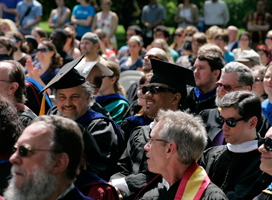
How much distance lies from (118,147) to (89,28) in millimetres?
9959

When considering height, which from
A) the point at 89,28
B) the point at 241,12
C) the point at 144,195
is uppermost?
the point at 144,195

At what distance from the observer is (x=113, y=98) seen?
6.50 meters

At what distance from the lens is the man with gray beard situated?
2.77 meters

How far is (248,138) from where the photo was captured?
13.0ft

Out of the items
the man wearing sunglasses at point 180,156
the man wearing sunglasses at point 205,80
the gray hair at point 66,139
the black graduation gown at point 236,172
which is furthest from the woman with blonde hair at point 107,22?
the gray hair at point 66,139

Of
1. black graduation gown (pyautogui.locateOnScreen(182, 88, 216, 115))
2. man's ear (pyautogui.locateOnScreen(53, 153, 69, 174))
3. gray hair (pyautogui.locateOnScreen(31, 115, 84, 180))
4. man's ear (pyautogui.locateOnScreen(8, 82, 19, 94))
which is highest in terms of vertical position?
gray hair (pyautogui.locateOnScreen(31, 115, 84, 180))

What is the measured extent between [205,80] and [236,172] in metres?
2.45

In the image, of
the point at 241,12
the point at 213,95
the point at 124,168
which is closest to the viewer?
the point at 124,168

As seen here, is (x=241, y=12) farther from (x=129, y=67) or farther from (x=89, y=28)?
(x=129, y=67)

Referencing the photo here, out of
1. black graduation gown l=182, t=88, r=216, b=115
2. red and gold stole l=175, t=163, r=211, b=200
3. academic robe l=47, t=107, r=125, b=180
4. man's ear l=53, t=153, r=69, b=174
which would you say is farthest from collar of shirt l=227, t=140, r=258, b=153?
black graduation gown l=182, t=88, r=216, b=115

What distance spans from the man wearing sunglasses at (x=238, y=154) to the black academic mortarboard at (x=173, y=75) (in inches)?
33.9

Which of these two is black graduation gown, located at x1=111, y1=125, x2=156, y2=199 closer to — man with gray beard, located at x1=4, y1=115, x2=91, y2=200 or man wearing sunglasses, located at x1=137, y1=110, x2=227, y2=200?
man wearing sunglasses, located at x1=137, y1=110, x2=227, y2=200

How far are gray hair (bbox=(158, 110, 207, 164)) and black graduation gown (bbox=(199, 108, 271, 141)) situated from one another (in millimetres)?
1458

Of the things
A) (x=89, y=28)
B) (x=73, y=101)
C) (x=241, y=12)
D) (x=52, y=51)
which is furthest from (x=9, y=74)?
(x=241, y=12)
